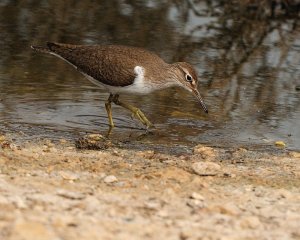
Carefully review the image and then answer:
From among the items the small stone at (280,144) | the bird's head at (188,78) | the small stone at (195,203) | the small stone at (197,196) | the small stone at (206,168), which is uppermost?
the bird's head at (188,78)

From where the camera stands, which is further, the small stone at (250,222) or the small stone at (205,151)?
the small stone at (205,151)

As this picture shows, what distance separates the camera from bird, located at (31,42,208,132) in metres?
9.63

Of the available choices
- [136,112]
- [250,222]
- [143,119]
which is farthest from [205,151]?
[250,222]

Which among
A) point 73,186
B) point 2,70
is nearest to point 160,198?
point 73,186

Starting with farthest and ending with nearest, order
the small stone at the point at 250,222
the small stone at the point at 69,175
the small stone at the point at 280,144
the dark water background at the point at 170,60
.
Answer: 1. the dark water background at the point at 170,60
2. the small stone at the point at 280,144
3. the small stone at the point at 69,175
4. the small stone at the point at 250,222

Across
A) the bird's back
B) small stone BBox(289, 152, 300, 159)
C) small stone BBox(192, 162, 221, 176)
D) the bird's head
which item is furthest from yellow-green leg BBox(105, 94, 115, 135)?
small stone BBox(192, 162, 221, 176)

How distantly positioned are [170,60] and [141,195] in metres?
6.55

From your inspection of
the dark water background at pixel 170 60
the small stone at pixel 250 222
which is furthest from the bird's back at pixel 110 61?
the small stone at pixel 250 222

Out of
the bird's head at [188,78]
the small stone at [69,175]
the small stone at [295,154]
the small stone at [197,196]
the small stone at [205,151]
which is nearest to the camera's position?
the small stone at [197,196]

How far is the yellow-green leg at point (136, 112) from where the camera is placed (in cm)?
975

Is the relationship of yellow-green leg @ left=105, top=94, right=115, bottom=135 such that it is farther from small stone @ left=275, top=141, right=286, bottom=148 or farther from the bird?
small stone @ left=275, top=141, right=286, bottom=148

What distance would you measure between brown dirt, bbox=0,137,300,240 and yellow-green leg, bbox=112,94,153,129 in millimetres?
1354

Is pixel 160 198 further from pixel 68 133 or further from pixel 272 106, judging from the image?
pixel 272 106

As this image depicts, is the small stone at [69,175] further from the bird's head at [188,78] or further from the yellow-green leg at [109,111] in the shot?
the bird's head at [188,78]
